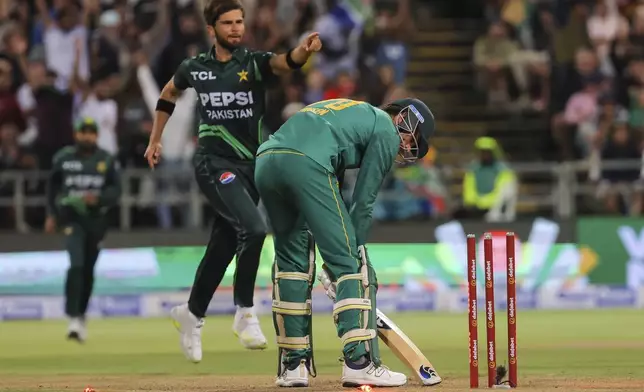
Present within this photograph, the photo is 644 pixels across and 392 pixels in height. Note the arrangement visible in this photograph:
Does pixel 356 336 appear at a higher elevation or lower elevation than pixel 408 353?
higher

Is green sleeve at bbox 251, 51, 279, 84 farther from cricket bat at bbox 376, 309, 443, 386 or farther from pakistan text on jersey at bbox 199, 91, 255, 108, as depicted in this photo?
cricket bat at bbox 376, 309, 443, 386

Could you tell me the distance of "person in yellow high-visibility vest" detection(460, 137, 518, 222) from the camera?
2058cm

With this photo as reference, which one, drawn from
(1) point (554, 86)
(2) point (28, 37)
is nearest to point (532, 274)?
(1) point (554, 86)

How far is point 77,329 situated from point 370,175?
297 inches

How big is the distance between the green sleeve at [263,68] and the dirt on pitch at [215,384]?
2.43m

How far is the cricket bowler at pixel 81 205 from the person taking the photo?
53.4 ft

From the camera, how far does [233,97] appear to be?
12016mm

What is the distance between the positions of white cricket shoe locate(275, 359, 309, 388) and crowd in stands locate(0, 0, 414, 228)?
10406mm

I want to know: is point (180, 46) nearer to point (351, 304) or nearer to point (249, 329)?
point (249, 329)

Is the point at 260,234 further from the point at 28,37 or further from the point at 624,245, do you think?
the point at 28,37

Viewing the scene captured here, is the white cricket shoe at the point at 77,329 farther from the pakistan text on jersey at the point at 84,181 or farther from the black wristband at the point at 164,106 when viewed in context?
the black wristband at the point at 164,106

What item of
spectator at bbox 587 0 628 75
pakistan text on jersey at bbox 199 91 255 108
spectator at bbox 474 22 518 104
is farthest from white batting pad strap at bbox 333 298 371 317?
spectator at bbox 474 22 518 104

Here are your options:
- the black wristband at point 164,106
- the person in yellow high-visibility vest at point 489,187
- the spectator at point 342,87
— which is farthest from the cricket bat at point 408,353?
the spectator at point 342,87

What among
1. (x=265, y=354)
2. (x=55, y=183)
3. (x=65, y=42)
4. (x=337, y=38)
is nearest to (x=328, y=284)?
(x=265, y=354)
